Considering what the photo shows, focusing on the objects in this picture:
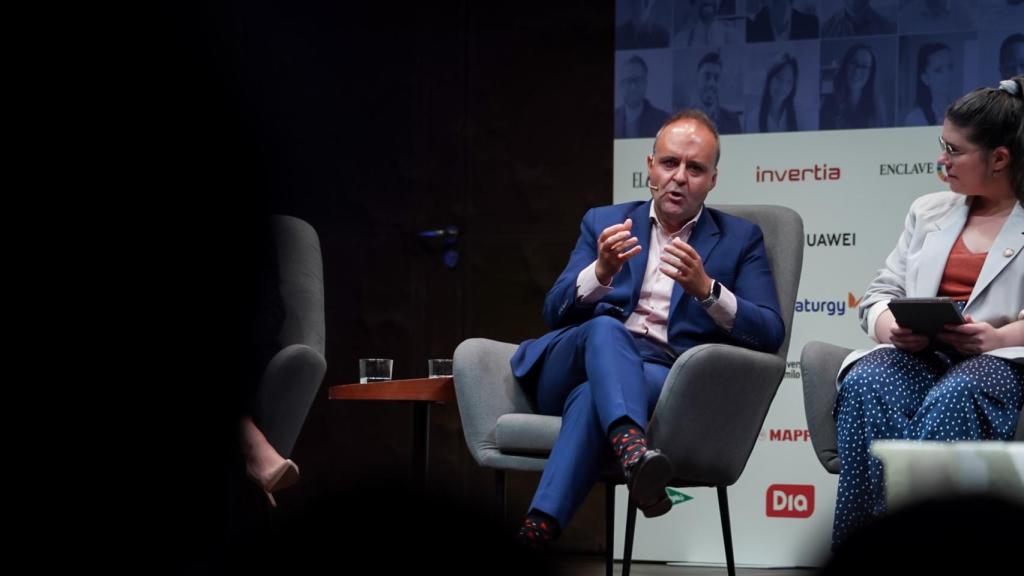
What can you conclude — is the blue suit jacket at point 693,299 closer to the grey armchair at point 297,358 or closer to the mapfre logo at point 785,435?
the grey armchair at point 297,358

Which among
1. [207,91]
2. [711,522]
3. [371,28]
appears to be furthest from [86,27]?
[371,28]

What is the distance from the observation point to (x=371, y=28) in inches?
208

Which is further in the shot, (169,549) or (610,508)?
(610,508)

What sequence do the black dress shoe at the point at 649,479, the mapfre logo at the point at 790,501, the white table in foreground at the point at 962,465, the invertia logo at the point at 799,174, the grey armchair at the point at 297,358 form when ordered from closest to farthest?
1. the white table in foreground at the point at 962,465
2. the grey armchair at the point at 297,358
3. the black dress shoe at the point at 649,479
4. the mapfre logo at the point at 790,501
5. the invertia logo at the point at 799,174

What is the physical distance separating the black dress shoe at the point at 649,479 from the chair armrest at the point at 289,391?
72 centimetres

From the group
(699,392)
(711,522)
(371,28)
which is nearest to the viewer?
(699,392)

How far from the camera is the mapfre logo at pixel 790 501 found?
4.12m

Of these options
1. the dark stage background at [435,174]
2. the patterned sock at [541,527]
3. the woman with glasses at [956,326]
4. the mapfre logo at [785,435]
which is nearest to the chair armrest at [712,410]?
the woman with glasses at [956,326]

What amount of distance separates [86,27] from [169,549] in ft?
0.79

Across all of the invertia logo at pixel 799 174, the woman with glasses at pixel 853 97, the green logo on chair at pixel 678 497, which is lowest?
the green logo on chair at pixel 678 497

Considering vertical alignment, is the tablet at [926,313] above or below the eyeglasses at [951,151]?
below

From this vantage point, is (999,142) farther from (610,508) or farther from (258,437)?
(258,437)

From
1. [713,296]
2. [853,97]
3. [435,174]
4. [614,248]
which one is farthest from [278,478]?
[435,174]

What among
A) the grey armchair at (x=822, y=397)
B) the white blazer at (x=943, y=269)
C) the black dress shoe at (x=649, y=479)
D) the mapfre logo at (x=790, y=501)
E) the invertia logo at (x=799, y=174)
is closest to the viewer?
the black dress shoe at (x=649, y=479)
